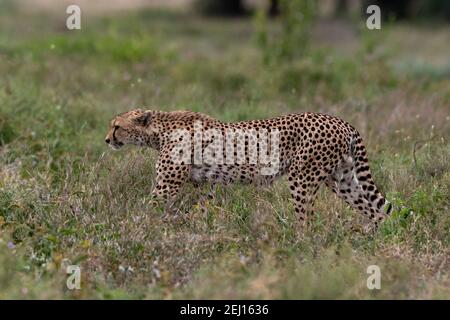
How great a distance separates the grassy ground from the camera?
5.15 m

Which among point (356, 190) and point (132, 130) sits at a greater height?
point (132, 130)

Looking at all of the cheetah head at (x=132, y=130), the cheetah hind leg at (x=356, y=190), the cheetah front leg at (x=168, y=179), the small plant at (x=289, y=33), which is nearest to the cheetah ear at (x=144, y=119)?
the cheetah head at (x=132, y=130)

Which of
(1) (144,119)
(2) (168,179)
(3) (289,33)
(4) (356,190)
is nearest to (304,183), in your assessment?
(4) (356,190)

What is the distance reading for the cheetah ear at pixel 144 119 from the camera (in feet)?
22.8

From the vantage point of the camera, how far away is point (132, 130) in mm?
6953

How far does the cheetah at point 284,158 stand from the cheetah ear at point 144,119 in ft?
0.19

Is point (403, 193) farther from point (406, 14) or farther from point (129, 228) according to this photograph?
point (406, 14)

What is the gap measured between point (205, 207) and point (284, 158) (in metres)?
0.72

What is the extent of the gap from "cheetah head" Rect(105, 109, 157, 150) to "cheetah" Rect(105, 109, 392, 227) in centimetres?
4

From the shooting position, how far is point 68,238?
583cm

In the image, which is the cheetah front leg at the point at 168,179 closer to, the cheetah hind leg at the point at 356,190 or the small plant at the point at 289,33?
the cheetah hind leg at the point at 356,190

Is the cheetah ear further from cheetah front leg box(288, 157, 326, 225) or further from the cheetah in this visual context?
cheetah front leg box(288, 157, 326, 225)

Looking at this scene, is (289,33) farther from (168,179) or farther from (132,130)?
(168,179)

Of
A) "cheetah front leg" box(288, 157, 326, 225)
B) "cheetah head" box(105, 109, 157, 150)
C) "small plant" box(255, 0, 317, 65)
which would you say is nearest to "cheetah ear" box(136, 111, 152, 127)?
"cheetah head" box(105, 109, 157, 150)
